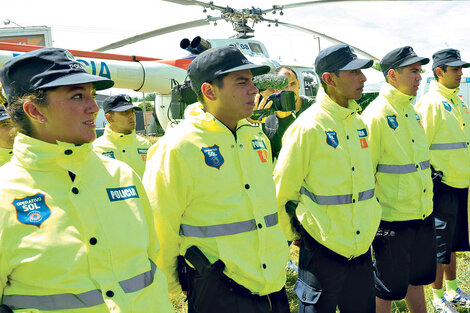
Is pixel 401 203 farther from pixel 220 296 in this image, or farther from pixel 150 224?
pixel 150 224

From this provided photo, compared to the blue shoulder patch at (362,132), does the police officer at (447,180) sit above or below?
below

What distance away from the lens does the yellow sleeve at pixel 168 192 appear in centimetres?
213

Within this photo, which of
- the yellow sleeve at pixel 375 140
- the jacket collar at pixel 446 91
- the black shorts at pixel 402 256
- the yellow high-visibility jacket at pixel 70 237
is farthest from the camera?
the jacket collar at pixel 446 91

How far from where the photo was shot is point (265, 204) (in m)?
2.27

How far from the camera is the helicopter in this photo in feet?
20.0

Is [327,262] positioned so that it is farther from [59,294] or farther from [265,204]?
[59,294]

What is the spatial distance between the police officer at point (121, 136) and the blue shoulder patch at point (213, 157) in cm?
348

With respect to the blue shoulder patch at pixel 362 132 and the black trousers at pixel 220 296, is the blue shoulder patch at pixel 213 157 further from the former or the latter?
the blue shoulder patch at pixel 362 132

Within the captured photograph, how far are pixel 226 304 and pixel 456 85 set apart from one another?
3.81 m

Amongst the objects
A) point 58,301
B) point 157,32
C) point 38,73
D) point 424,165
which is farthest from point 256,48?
point 58,301

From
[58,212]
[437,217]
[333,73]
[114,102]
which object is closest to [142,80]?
[114,102]

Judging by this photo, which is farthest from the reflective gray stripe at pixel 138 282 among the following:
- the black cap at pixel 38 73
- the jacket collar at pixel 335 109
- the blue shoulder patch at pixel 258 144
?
the jacket collar at pixel 335 109

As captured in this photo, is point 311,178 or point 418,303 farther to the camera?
point 418,303

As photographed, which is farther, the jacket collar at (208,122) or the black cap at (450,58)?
the black cap at (450,58)
